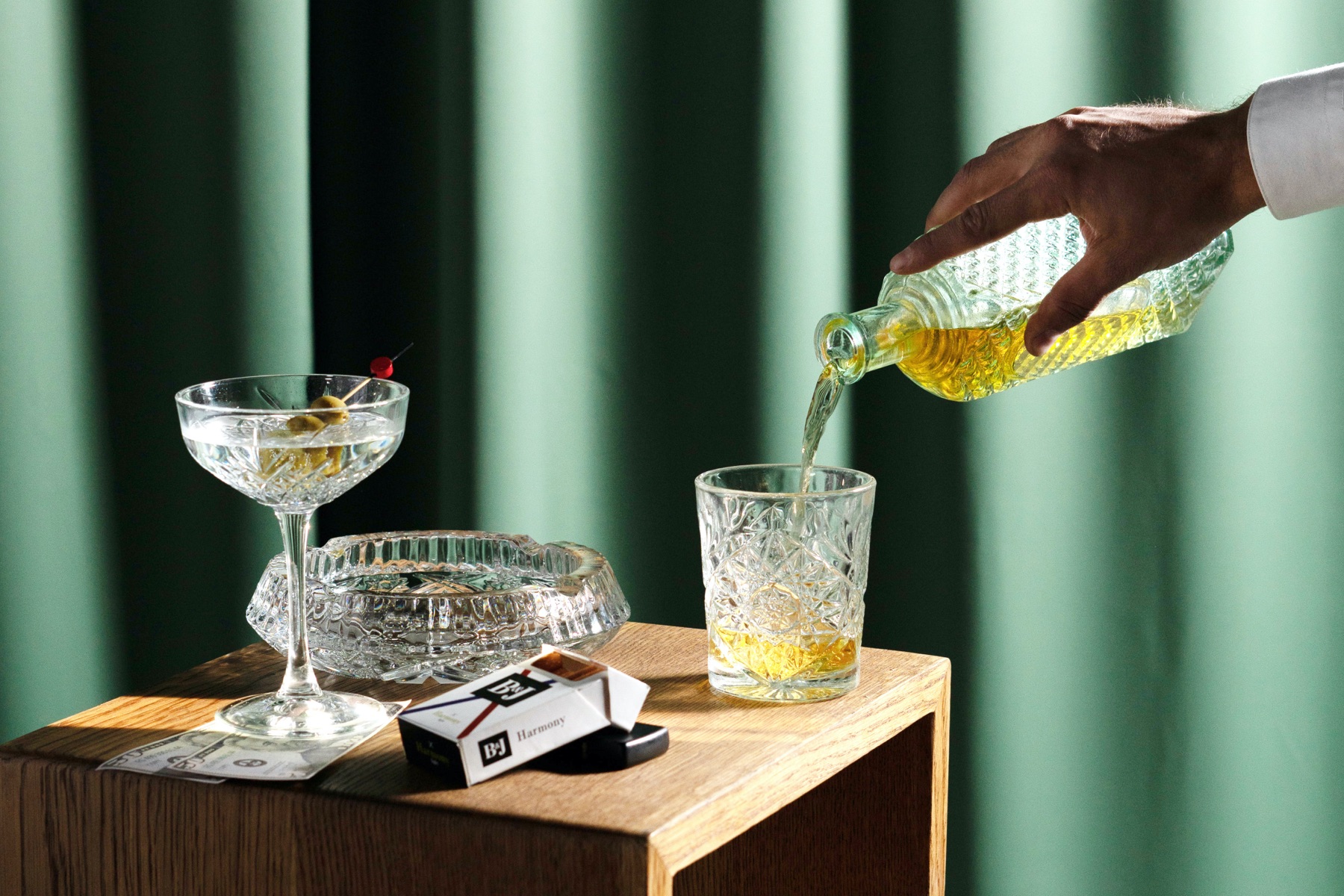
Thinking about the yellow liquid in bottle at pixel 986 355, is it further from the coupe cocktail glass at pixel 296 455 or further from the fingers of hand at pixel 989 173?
the coupe cocktail glass at pixel 296 455

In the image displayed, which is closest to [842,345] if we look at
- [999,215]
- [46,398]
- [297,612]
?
[999,215]

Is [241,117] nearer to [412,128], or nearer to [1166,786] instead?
[412,128]

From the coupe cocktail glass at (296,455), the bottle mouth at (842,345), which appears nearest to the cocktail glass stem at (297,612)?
the coupe cocktail glass at (296,455)

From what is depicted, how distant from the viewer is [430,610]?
2.92 feet

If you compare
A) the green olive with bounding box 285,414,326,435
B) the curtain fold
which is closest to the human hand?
the green olive with bounding box 285,414,326,435

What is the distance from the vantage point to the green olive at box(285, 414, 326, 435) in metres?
0.77

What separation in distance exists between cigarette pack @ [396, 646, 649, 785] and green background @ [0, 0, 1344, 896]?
2.55 feet

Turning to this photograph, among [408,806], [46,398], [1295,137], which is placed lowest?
[408,806]

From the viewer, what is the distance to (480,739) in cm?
74

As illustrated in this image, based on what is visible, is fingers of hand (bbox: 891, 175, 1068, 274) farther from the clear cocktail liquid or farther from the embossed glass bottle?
the clear cocktail liquid

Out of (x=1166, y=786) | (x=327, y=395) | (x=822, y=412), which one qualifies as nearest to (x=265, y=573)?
(x=327, y=395)

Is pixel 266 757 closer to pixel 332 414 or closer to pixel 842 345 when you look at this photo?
pixel 332 414

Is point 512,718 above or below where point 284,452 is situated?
below

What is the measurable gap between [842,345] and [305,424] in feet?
1.20
